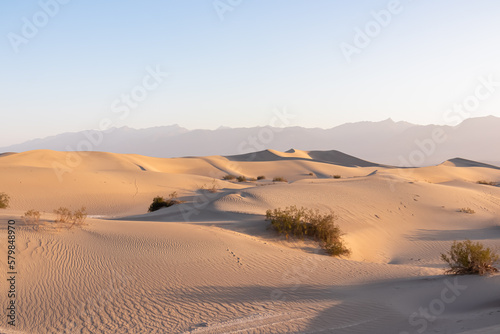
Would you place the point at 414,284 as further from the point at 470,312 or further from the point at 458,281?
the point at 470,312

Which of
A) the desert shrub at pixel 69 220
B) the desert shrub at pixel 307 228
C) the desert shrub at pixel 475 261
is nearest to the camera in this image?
the desert shrub at pixel 475 261

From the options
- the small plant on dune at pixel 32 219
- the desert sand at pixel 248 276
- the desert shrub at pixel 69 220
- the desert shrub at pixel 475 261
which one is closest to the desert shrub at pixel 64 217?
the desert shrub at pixel 69 220

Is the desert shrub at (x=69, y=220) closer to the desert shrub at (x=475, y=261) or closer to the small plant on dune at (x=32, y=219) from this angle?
the small plant on dune at (x=32, y=219)

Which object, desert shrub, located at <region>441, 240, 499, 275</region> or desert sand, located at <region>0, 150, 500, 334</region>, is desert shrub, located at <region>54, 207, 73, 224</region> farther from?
desert shrub, located at <region>441, 240, 499, 275</region>

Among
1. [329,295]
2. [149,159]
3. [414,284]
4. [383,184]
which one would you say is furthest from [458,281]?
[149,159]

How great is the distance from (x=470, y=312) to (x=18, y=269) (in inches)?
317

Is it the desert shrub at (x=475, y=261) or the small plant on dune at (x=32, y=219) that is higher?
the small plant on dune at (x=32, y=219)

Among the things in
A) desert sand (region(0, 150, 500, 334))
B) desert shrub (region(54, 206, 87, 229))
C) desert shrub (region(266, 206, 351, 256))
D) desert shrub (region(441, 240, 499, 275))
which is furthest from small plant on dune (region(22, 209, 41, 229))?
desert shrub (region(441, 240, 499, 275))

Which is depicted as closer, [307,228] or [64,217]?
[64,217]

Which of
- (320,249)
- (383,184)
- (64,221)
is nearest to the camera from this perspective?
(64,221)

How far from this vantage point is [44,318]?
245 inches

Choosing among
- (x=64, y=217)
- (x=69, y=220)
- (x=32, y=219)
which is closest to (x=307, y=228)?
(x=69, y=220)

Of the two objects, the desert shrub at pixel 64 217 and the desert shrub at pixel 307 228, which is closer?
the desert shrub at pixel 64 217

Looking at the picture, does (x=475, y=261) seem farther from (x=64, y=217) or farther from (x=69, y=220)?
(x=64, y=217)
